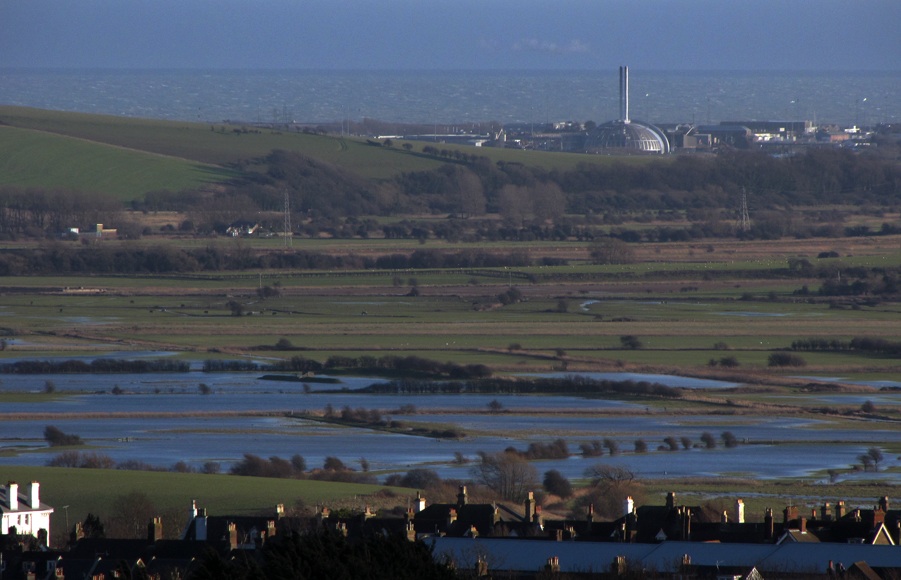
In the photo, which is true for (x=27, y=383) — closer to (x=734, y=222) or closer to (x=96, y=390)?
(x=96, y=390)

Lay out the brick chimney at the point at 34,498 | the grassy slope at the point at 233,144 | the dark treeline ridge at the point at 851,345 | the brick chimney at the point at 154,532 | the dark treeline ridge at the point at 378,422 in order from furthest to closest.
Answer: the grassy slope at the point at 233,144, the dark treeline ridge at the point at 851,345, the dark treeline ridge at the point at 378,422, the brick chimney at the point at 34,498, the brick chimney at the point at 154,532

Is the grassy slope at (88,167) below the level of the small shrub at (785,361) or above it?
above

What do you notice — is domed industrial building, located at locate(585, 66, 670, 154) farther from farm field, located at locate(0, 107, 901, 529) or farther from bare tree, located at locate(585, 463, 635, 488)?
bare tree, located at locate(585, 463, 635, 488)

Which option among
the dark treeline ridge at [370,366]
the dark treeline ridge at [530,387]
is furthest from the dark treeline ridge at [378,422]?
the dark treeline ridge at [370,366]

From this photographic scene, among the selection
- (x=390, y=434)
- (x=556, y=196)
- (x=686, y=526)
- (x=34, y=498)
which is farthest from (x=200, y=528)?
(x=556, y=196)

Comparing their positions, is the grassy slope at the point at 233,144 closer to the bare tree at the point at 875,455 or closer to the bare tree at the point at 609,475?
the bare tree at the point at 875,455

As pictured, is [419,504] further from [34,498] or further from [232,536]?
[34,498]

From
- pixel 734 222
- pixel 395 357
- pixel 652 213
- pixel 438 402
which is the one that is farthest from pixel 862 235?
pixel 438 402
